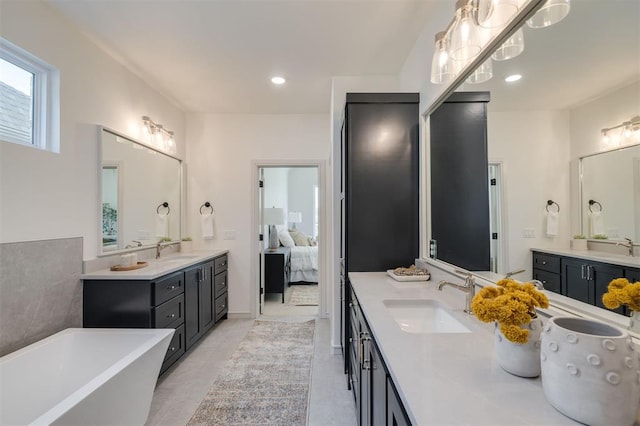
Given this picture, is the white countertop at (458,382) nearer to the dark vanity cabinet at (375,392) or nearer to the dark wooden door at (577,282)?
the dark vanity cabinet at (375,392)

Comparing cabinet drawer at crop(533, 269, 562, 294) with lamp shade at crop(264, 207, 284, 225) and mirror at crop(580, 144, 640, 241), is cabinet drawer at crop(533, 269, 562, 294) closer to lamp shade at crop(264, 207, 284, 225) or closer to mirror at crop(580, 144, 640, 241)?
mirror at crop(580, 144, 640, 241)

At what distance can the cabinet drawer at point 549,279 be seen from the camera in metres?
1.04

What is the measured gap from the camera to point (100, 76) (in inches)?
95.3

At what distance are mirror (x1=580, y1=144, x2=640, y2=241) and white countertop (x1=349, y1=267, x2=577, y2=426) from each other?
495 millimetres

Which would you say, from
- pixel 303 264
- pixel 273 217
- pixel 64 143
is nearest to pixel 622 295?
pixel 64 143

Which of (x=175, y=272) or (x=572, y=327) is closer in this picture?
(x=572, y=327)

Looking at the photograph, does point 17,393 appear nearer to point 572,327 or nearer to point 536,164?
point 572,327

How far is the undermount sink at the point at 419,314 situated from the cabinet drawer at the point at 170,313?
1.81 metres

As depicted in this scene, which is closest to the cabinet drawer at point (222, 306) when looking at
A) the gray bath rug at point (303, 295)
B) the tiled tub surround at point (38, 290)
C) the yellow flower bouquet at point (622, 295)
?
the gray bath rug at point (303, 295)

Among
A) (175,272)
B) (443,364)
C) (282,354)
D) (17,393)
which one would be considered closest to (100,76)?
(175,272)

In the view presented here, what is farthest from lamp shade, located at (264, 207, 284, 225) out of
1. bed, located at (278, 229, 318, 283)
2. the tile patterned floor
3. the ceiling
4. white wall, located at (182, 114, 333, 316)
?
the ceiling

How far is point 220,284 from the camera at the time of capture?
143 inches

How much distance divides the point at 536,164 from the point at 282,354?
2.64 meters

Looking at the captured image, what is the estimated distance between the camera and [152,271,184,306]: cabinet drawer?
2266mm
